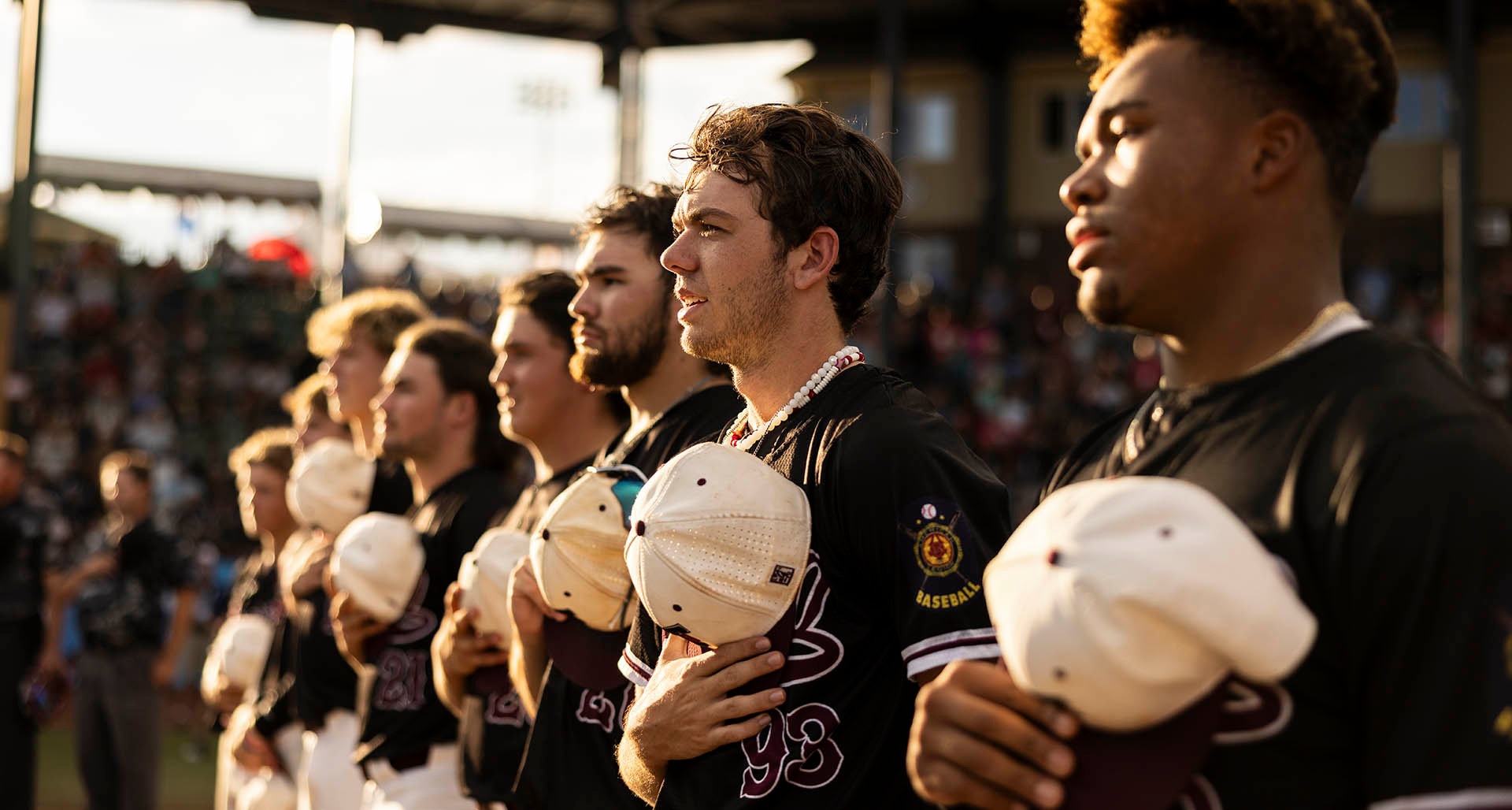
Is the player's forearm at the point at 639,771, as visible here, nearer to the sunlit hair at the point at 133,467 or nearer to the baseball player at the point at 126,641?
the baseball player at the point at 126,641

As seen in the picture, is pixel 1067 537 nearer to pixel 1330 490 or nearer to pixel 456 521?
pixel 1330 490

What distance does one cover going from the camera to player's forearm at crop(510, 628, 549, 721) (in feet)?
11.3

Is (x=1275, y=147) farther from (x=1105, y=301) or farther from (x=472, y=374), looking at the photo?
(x=472, y=374)

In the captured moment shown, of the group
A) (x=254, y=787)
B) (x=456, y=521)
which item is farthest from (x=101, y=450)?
(x=456, y=521)

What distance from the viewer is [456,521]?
4801 millimetres

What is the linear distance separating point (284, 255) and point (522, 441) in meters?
23.6

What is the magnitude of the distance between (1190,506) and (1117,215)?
0.48 metres

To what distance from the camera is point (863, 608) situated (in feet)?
7.97

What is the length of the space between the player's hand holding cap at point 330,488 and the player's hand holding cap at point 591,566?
2.42 metres

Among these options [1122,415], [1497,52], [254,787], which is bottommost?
[254,787]

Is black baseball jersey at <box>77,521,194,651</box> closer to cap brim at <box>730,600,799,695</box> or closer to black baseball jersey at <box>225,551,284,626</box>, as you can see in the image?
black baseball jersey at <box>225,551,284,626</box>

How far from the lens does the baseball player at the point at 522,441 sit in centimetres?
397

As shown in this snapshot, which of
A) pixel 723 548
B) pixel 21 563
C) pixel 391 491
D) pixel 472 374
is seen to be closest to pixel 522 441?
pixel 472 374

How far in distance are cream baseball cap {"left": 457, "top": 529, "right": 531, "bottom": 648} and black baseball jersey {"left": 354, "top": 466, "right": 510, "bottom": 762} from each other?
929 millimetres
